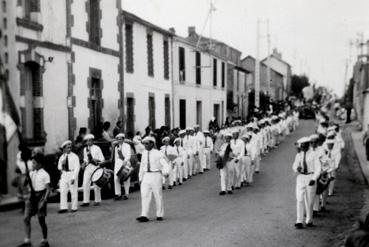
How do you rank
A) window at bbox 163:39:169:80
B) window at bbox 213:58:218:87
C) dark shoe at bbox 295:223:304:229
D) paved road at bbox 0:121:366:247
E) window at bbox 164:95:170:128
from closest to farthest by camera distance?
paved road at bbox 0:121:366:247 < dark shoe at bbox 295:223:304:229 < window at bbox 163:39:169:80 < window at bbox 164:95:170:128 < window at bbox 213:58:218:87

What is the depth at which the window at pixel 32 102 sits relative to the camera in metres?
2.82

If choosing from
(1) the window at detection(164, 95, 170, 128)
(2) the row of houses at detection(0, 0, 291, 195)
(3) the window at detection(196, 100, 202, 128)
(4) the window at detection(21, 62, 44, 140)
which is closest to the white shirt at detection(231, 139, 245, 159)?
(2) the row of houses at detection(0, 0, 291, 195)

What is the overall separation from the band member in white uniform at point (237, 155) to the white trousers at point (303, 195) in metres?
5.31

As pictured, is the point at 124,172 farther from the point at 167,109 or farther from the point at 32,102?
the point at 167,109

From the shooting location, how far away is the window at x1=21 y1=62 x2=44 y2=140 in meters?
2.82

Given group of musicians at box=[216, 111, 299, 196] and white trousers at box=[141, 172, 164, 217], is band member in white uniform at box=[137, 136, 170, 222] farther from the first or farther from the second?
group of musicians at box=[216, 111, 299, 196]

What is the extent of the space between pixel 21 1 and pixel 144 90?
20.5m

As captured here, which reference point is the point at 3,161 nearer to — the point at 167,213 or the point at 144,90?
the point at 167,213

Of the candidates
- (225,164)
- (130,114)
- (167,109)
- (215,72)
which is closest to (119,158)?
(225,164)

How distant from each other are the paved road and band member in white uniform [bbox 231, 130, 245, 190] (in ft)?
2.99

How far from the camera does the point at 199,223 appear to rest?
9.50 m

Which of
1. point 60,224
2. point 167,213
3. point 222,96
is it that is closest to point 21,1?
point 60,224

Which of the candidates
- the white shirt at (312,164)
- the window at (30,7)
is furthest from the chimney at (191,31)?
the window at (30,7)

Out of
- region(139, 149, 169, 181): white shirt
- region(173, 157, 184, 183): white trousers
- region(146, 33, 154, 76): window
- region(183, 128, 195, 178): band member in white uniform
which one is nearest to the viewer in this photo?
region(139, 149, 169, 181): white shirt
